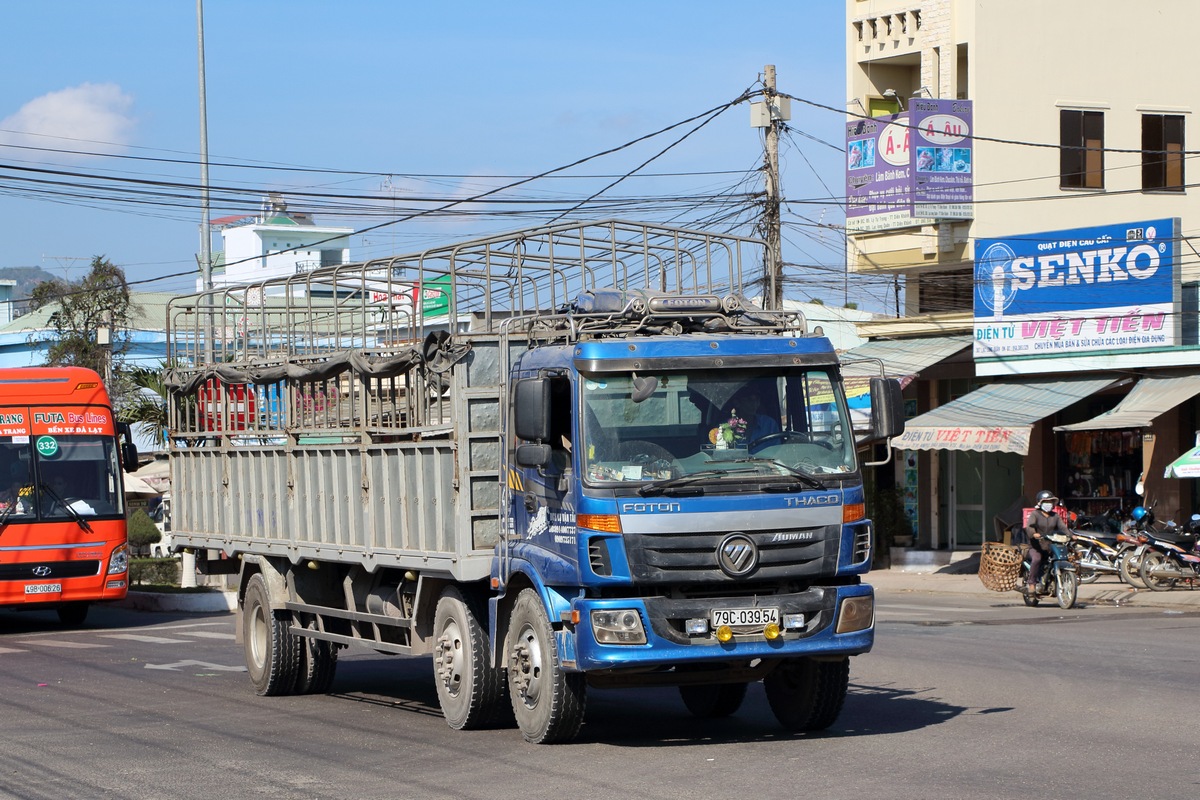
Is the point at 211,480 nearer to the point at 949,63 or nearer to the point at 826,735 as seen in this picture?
the point at 826,735

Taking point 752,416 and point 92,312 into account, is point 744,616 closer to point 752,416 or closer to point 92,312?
point 752,416

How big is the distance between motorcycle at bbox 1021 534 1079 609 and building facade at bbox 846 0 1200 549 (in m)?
4.74

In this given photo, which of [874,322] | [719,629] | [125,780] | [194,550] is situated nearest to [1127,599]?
[874,322]

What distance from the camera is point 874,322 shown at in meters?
32.8

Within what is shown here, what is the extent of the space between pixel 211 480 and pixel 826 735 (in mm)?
7329

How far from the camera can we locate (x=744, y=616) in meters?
9.75

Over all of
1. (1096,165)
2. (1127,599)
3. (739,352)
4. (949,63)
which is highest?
(949,63)

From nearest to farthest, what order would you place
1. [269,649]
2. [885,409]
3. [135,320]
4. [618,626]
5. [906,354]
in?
1. [618,626]
2. [885,409]
3. [269,649]
4. [906,354]
5. [135,320]

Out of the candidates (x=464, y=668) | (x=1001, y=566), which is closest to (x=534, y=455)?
(x=464, y=668)

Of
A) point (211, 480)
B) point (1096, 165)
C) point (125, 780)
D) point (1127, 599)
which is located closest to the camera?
point (125, 780)

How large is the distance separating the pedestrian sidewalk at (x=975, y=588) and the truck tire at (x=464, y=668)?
13892mm

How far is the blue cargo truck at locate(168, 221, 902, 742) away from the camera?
31.8 ft

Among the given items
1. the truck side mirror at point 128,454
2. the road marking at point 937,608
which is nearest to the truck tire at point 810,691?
the road marking at point 937,608

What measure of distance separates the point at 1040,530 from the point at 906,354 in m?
8.85
